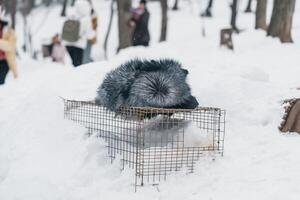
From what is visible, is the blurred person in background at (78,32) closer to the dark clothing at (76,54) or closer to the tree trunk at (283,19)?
the dark clothing at (76,54)

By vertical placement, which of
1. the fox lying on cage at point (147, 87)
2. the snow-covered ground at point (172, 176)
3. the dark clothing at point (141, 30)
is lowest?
the snow-covered ground at point (172, 176)

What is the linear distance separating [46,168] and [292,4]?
28.6 ft

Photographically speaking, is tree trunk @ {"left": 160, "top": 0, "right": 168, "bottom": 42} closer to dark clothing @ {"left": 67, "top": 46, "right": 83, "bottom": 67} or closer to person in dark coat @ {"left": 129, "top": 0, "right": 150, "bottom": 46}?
person in dark coat @ {"left": 129, "top": 0, "right": 150, "bottom": 46}

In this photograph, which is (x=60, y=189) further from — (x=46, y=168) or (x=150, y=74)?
(x=150, y=74)

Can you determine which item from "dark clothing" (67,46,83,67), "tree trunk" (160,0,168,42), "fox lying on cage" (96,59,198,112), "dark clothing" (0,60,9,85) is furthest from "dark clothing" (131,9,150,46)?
"fox lying on cage" (96,59,198,112)

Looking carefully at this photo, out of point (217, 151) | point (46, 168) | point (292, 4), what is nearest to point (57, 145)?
point (46, 168)

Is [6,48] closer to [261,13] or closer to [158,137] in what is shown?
[158,137]

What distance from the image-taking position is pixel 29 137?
5793mm

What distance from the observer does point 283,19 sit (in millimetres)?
12547

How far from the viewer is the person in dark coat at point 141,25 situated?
43.1 ft

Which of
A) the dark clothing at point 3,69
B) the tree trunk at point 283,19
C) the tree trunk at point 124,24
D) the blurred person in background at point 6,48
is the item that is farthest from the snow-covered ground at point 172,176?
the tree trunk at point 124,24

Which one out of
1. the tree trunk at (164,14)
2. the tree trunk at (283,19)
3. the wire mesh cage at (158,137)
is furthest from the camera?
the tree trunk at (164,14)

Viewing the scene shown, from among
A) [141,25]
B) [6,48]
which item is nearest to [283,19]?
[141,25]

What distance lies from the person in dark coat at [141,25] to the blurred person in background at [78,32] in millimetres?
1084
